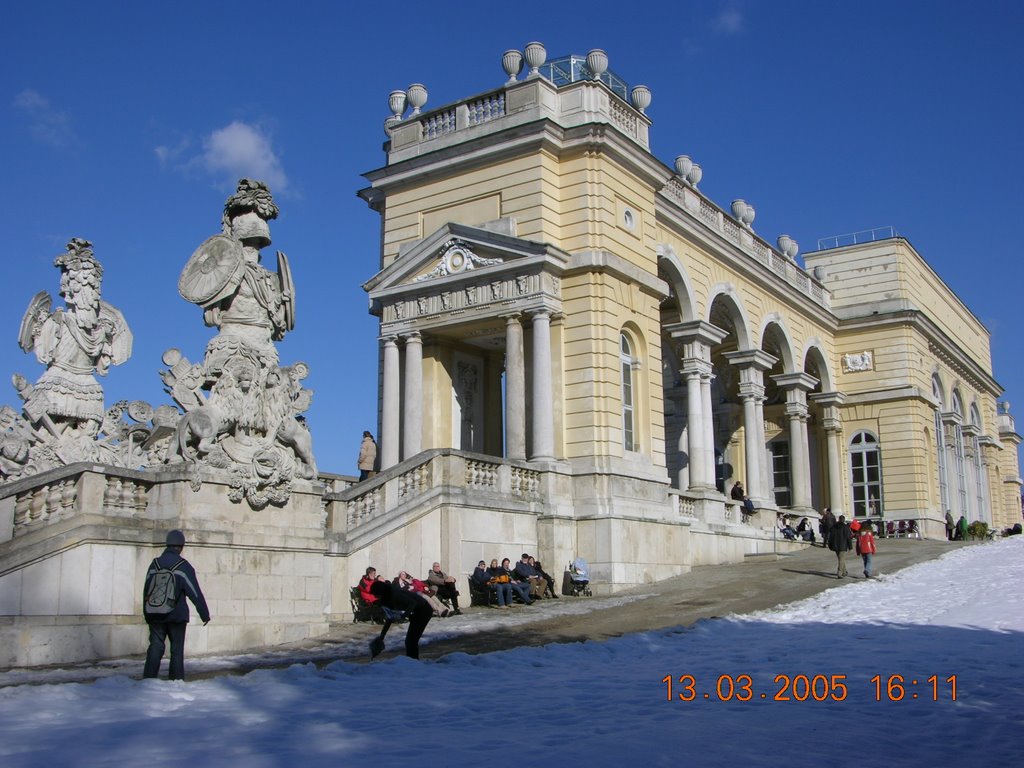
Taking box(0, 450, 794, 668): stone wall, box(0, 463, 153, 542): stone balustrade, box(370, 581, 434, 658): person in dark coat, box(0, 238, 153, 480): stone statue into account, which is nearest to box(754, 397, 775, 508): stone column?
box(0, 450, 794, 668): stone wall

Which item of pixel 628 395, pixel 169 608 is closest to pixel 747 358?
pixel 628 395

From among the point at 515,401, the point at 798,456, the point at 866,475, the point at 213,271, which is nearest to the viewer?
the point at 213,271

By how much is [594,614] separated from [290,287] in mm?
6698

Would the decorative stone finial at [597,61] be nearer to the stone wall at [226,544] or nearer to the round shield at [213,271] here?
the stone wall at [226,544]

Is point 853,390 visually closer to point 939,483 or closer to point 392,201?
point 939,483

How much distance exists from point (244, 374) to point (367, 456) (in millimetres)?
11701

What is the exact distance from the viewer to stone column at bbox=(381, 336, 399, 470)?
82.2 feet

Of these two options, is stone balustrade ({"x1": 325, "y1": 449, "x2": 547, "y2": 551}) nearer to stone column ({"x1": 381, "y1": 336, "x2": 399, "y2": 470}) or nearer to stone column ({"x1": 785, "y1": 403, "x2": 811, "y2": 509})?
stone column ({"x1": 381, "y1": 336, "x2": 399, "y2": 470})

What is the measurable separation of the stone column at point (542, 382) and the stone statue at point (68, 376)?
948 cm

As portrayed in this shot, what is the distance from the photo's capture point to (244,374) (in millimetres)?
13383

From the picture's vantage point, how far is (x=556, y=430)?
76.3ft

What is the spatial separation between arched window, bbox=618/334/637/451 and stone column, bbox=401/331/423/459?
449 centimetres

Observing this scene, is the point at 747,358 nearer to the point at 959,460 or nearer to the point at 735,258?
the point at 735,258

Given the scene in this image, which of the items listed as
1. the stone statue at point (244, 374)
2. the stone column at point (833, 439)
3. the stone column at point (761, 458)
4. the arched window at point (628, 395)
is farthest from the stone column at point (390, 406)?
the stone column at point (833, 439)
